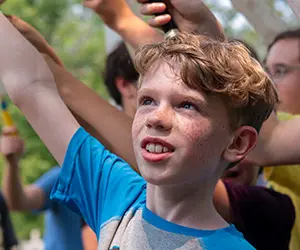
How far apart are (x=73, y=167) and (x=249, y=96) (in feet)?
1.34

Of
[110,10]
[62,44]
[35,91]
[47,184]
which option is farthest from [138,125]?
[62,44]

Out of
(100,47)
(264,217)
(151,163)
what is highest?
(151,163)

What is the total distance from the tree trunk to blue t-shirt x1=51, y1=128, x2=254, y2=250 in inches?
43.1

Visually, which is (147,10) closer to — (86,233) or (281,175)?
(281,175)

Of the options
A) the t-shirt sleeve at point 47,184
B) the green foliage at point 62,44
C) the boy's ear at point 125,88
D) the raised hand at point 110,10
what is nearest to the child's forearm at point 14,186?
the t-shirt sleeve at point 47,184

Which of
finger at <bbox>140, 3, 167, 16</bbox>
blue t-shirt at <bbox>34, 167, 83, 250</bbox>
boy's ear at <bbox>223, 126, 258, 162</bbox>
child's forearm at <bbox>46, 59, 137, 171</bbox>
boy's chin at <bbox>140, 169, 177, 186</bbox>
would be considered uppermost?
finger at <bbox>140, 3, 167, 16</bbox>

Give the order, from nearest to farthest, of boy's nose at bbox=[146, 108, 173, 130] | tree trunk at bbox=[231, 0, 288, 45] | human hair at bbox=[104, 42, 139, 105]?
boy's nose at bbox=[146, 108, 173, 130]
tree trunk at bbox=[231, 0, 288, 45]
human hair at bbox=[104, 42, 139, 105]

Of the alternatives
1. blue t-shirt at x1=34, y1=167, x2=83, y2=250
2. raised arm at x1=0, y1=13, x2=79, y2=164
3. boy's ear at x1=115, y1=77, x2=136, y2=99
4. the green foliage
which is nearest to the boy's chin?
raised arm at x1=0, y1=13, x2=79, y2=164

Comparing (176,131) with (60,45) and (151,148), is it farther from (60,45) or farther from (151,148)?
(60,45)

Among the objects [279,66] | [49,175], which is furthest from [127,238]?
[49,175]

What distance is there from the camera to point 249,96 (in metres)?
1.44

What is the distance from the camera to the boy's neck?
141cm

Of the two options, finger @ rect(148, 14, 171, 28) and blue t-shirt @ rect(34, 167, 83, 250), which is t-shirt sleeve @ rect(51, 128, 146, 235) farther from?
blue t-shirt @ rect(34, 167, 83, 250)

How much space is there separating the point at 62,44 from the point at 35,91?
13.3 metres
